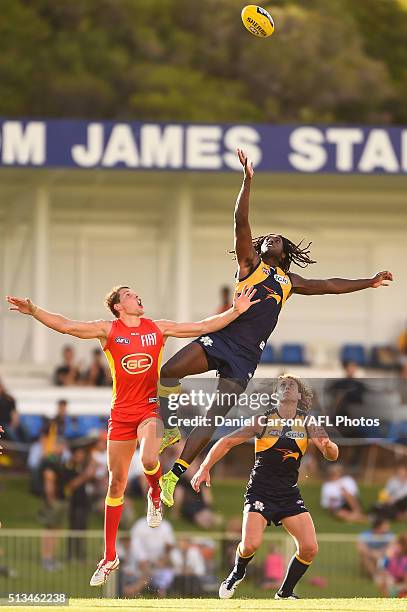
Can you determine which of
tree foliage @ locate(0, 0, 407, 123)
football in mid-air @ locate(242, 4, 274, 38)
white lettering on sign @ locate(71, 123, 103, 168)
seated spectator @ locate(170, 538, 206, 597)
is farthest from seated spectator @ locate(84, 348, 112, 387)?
tree foliage @ locate(0, 0, 407, 123)

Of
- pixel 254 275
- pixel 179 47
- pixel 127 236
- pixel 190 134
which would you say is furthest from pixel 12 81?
pixel 254 275

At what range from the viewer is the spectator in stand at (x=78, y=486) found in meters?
19.4

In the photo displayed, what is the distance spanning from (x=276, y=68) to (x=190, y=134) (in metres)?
25.0

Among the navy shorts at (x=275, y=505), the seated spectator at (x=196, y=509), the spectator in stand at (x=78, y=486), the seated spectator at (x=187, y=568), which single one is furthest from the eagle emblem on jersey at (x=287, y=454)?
the spectator in stand at (x=78, y=486)

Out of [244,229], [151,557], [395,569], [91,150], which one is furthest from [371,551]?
[91,150]

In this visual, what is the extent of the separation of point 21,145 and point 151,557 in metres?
8.99

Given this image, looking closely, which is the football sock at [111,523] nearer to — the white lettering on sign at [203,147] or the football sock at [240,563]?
the football sock at [240,563]

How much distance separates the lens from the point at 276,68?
4884 cm

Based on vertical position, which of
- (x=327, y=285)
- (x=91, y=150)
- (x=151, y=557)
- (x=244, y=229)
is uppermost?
(x=91, y=150)

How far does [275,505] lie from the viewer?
1241 cm

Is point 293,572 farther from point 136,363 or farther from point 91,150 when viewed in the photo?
point 91,150

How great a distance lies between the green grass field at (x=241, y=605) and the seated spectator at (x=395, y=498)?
6962 millimetres

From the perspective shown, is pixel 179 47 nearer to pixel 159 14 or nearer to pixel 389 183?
pixel 159 14

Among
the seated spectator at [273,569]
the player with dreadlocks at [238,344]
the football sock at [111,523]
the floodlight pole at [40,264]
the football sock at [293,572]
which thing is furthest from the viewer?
the floodlight pole at [40,264]
